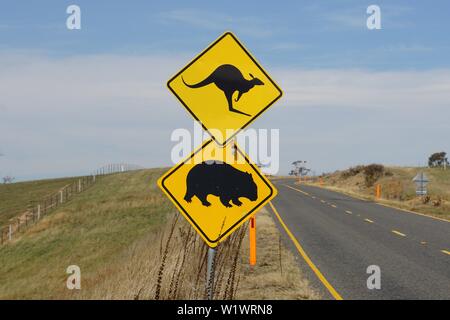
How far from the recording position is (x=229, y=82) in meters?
5.79

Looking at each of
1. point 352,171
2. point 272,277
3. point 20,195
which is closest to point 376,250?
point 272,277

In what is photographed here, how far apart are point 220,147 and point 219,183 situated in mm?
378

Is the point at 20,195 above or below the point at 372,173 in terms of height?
below

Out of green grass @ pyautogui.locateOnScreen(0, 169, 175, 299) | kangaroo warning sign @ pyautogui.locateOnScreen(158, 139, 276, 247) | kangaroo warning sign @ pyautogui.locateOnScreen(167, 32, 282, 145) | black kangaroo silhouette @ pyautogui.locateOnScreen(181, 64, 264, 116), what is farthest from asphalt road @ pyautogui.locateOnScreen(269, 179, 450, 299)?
green grass @ pyautogui.locateOnScreen(0, 169, 175, 299)

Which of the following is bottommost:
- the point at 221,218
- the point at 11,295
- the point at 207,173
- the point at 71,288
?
the point at 11,295

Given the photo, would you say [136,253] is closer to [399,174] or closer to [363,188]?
[363,188]

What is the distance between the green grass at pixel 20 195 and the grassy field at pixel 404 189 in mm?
33489

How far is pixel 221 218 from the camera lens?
5766mm

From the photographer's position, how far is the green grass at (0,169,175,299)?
84.0 ft

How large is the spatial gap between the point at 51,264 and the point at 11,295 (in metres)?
7.73

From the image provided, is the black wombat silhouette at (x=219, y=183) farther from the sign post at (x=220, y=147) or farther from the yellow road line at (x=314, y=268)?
the yellow road line at (x=314, y=268)

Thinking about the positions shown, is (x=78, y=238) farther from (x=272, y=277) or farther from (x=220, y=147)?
(x=220, y=147)

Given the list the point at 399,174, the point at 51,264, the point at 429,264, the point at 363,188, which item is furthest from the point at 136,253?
the point at 399,174
